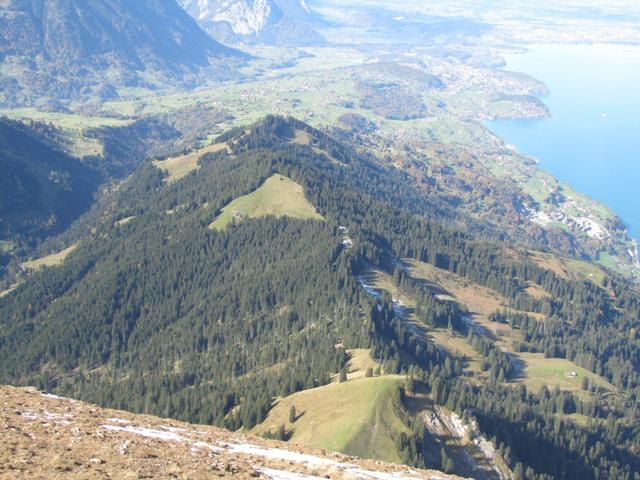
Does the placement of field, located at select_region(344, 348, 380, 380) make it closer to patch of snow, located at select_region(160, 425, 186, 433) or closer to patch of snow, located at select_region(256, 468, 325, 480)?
patch of snow, located at select_region(160, 425, 186, 433)

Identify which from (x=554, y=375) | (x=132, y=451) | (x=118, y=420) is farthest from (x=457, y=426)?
(x=554, y=375)

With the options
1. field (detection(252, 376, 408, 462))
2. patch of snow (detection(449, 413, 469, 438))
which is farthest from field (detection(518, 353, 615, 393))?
field (detection(252, 376, 408, 462))

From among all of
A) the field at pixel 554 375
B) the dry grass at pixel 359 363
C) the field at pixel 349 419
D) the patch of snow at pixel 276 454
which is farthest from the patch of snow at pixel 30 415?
the field at pixel 554 375

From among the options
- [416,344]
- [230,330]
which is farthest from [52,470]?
[230,330]

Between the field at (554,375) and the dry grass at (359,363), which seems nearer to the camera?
the dry grass at (359,363)

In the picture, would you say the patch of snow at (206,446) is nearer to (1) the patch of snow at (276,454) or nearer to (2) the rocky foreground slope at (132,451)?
(2) the rocky foreground slope at (132,451)

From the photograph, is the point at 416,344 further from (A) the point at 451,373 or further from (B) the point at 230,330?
(B) the point at 230,330
